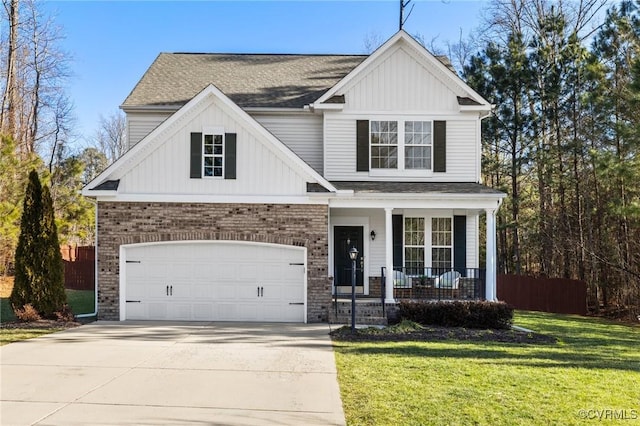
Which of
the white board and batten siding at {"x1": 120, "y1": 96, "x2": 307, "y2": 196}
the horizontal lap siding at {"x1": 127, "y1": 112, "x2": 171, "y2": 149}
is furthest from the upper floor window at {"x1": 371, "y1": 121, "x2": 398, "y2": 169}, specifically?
the horizontal lap siding at {"x1": 127, "y1": 112, "x2": 171, "y2": 149}

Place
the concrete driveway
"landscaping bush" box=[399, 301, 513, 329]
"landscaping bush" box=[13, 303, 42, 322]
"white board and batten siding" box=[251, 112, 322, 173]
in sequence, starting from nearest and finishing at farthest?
1. the concrete driveway
2. "landscaping bush" box=[13, 303, 42, 322]
3. "landscaping bush" box=[399, 301, 513, 329]
4. "white board and batten siding" box=[251, 112, 322, 173]

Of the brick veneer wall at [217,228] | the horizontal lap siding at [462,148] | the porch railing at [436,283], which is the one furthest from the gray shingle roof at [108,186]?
the horizontal lap siding at [462,148]

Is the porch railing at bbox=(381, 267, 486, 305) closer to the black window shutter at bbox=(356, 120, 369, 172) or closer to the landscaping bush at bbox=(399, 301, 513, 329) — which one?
the landscaping bush at bbox=(399, 301, 513, 329)

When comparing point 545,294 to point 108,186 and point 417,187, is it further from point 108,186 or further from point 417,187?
point 108,186

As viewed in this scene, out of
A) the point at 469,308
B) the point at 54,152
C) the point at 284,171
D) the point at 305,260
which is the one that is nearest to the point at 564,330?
the point at 469,308

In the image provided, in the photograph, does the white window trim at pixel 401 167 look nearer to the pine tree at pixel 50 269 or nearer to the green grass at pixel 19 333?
the pine tree at pixel 50 269

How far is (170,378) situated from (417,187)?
869 centimetres

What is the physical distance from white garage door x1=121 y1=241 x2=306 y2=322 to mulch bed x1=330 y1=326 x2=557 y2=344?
2.12 metres

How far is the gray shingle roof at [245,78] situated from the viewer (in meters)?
15.6

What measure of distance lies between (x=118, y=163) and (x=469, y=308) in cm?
939

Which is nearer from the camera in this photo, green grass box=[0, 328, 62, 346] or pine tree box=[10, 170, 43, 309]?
green grass box=[0, 328, 62, 346]

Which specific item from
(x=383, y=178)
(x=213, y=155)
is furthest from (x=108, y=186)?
(x=383, y=178)

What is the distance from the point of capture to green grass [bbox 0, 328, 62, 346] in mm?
9859

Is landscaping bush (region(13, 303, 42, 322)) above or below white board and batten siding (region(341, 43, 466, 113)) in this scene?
below
